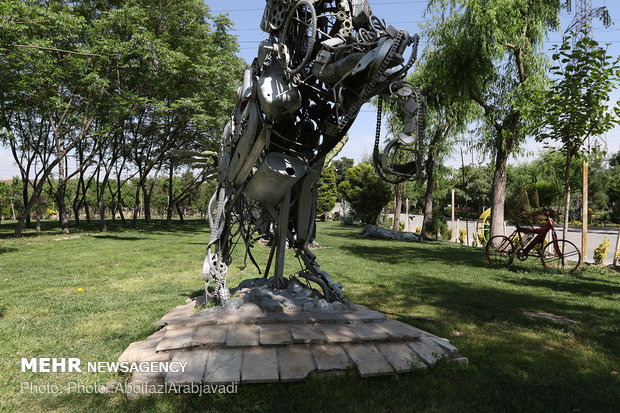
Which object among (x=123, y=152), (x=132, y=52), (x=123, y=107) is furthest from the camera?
(x=123, y=152)

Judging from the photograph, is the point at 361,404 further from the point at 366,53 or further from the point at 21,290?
the point at 21,290

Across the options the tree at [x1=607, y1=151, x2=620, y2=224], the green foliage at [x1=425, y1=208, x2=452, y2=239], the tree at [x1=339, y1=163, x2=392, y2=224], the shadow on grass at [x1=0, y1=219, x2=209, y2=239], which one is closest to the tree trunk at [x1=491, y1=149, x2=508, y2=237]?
the green foliage at [x1=425, y1=208, x2=452, y2=239]

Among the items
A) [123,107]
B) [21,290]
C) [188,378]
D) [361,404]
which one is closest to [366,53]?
[361,404]

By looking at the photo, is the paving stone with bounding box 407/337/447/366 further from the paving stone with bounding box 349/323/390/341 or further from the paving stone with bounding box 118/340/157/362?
the paving stone with bounding box 118/340/157/362

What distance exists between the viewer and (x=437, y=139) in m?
19.9

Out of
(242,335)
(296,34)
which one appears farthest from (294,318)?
(296,34)

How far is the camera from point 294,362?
345cm

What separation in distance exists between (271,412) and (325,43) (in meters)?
3.19

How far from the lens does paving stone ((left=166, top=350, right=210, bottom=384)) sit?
3205mm

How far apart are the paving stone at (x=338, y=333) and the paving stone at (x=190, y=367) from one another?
1.25 metres

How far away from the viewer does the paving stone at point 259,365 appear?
3242 millimetres

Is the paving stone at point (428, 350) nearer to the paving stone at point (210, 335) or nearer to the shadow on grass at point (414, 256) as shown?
the paving stone at point (210, 335)

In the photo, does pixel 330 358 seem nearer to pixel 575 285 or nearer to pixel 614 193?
→ pixel 575 285

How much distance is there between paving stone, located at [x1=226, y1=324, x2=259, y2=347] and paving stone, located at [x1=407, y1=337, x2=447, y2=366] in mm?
1682
